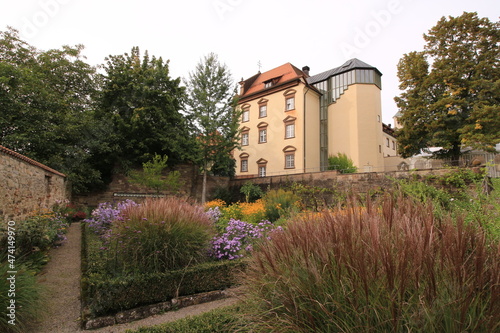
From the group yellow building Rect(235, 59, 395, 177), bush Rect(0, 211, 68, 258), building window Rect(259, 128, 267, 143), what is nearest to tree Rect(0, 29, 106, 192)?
bush Rect(0, 211, 68, 258)

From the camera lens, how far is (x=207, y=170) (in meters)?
20.1

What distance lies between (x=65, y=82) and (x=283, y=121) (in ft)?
59.6

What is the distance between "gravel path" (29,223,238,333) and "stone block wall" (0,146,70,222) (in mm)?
1652


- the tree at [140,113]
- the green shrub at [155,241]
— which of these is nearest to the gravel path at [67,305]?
the green shrub at [155,241]

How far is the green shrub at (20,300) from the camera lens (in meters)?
2.85

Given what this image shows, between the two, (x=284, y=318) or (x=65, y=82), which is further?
(x=65, y=82)

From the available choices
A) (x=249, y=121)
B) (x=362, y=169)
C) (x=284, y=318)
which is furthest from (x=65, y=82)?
(x=362, y=169)

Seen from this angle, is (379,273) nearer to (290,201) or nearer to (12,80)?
(290,201)

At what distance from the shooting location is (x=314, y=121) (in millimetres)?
25359

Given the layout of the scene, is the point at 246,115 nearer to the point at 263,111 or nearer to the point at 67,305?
the point at 263,111

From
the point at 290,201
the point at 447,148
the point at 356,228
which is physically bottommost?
the point at 290,201

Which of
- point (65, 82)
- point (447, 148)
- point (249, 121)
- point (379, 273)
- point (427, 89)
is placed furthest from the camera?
point (249, 121)

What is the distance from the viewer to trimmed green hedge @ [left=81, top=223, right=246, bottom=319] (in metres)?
3.58

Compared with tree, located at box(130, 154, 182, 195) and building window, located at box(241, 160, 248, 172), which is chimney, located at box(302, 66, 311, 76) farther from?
tree, located at box(130, 154, 182, 195)
